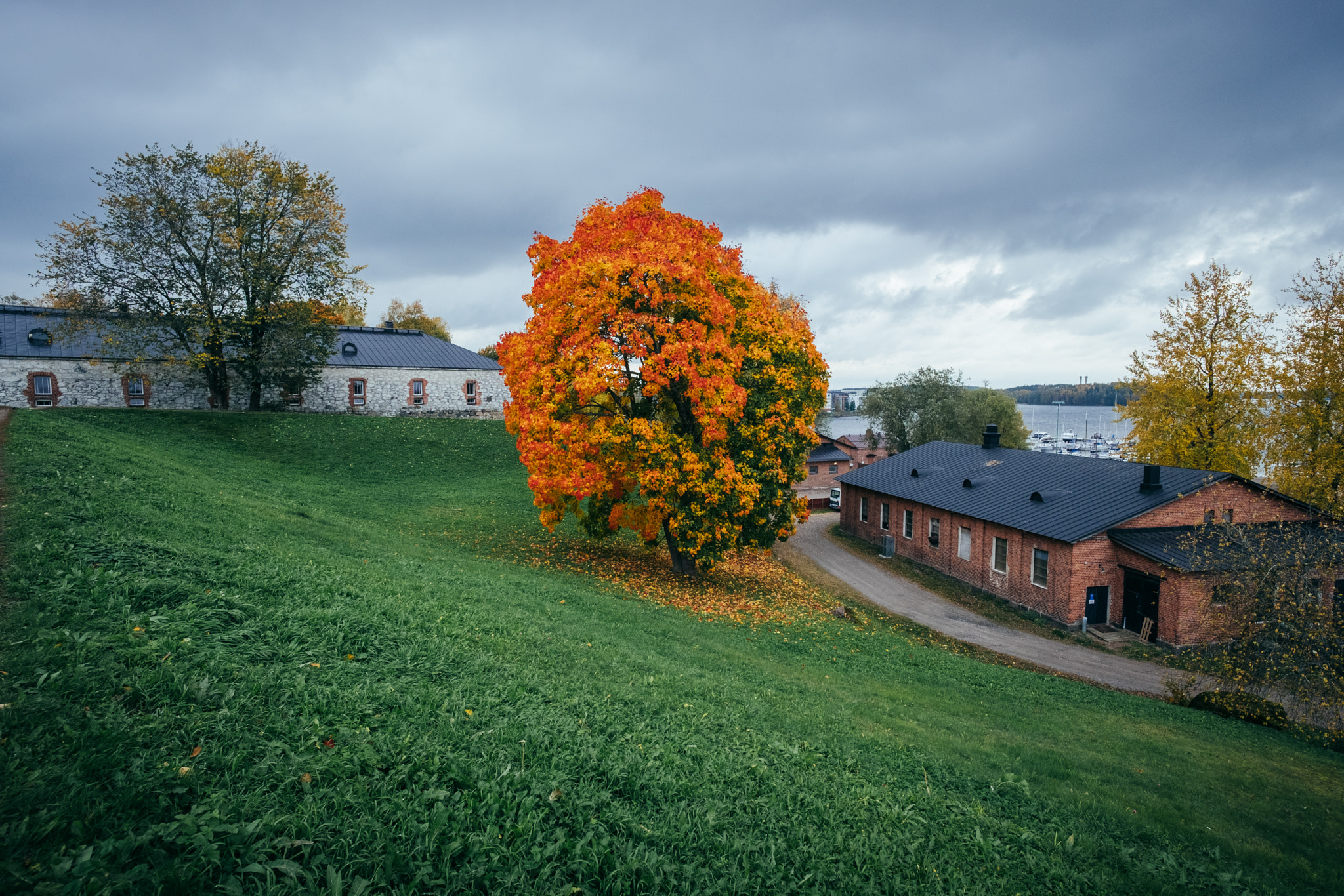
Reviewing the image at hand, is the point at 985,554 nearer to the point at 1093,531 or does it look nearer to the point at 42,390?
the point at 1093,531

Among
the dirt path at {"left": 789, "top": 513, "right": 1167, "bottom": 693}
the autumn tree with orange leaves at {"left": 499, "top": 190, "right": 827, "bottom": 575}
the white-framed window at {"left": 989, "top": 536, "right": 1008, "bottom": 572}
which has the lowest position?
the dirt path at {"left": 789, "top": 513, "right": 1167, "bottom": 693}

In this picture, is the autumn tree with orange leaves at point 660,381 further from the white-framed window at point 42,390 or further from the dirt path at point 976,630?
the white-framed window at point 42,390

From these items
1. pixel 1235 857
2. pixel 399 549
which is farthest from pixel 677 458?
pixel 1235 857

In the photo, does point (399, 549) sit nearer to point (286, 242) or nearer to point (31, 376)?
point (286, 242)

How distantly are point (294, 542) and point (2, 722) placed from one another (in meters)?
9.32

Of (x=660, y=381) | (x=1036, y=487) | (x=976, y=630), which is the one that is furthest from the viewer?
(x=1036, y=487)

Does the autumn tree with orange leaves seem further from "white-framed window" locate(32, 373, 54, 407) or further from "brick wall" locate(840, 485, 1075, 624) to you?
"white-framed window" locate(32, 373, 54, 407)

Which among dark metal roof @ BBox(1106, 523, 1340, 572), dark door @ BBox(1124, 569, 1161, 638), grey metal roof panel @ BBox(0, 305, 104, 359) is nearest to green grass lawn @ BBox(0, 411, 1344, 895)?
dark metal roof @ BBox(1106, 523, 1340, 572)

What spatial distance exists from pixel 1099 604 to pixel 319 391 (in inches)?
1939

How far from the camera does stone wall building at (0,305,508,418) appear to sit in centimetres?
3612

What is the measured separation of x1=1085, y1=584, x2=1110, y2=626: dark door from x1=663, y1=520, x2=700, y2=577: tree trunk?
14.7m

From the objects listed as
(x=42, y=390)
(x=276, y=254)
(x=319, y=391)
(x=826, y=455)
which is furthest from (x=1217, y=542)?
(x=42, y=390)

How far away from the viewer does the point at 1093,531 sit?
21.4 m

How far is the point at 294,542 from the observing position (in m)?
12.9
